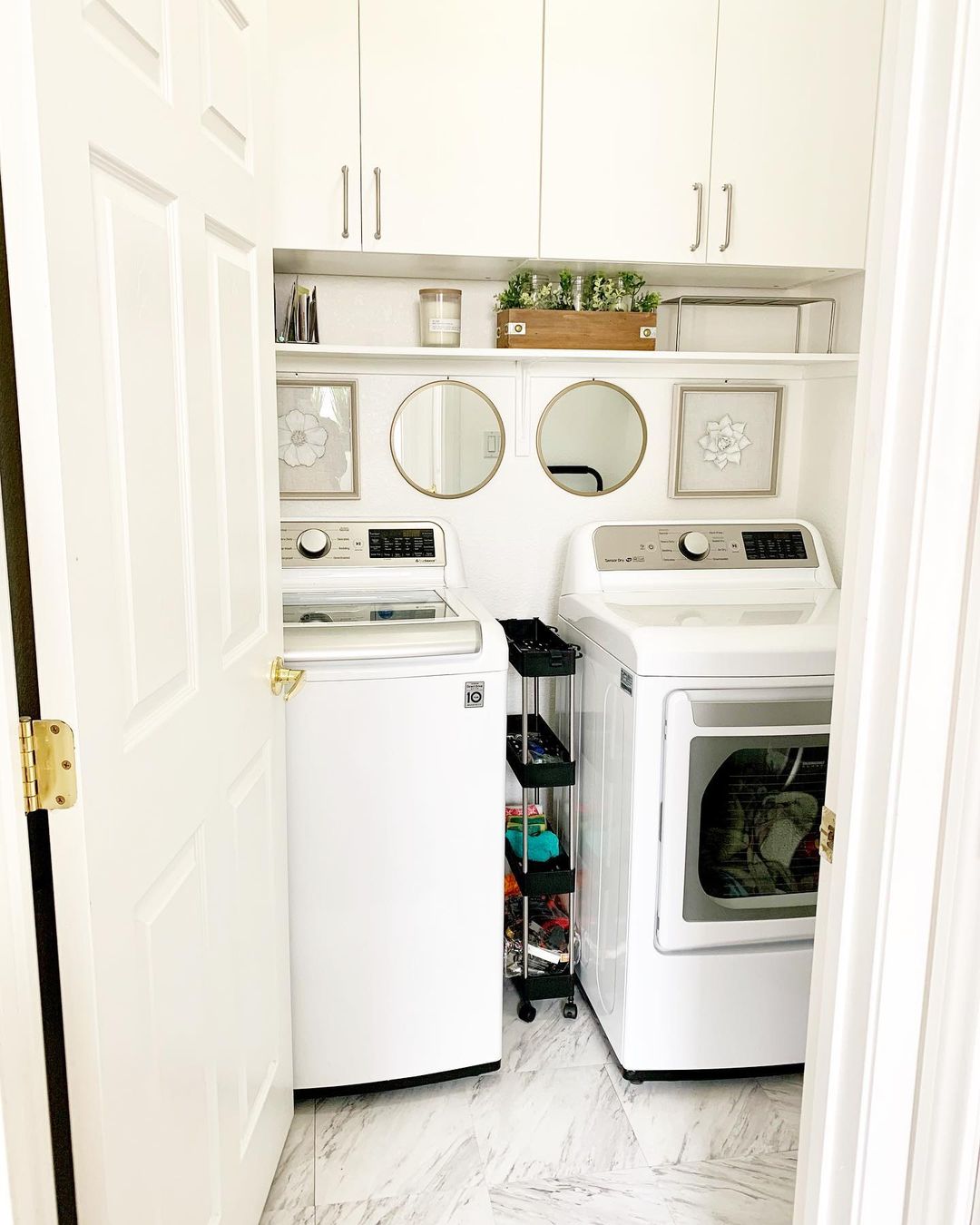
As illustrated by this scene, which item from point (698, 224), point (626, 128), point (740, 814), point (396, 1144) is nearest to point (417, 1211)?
point (396, 1144)

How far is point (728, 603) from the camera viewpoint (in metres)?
2.30

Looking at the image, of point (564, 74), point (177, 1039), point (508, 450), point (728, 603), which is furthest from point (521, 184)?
point (177, 1039)

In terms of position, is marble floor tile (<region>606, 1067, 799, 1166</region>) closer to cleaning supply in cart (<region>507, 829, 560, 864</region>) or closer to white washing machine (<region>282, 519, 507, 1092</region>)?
white washing machine (<region>282, 519, 507, 1092</region>)

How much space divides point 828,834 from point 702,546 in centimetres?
155

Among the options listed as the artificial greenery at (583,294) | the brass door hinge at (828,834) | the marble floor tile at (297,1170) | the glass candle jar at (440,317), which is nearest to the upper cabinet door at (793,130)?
the artificial greenery at (583,294)

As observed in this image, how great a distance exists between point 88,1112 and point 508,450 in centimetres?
192

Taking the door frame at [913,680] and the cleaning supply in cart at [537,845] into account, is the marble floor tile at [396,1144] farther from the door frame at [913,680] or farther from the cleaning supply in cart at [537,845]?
the door frame at [913,680]

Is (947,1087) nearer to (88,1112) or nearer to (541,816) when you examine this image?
(88,1112)

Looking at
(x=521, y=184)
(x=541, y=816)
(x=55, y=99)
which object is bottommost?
(x=541, y=816)

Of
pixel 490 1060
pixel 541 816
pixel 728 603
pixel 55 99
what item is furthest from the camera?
pixel 541 816

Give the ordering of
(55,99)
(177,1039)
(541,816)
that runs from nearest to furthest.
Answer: (55,99)
(177,1039)
(541,816)

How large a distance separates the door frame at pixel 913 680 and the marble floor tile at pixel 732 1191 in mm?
884

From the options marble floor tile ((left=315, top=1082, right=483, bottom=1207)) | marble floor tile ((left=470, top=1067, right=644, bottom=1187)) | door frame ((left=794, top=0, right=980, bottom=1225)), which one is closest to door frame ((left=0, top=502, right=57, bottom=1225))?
door frame ((left=794, top=0, right=980, bottom=1225))

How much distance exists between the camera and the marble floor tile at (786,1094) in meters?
2.04
